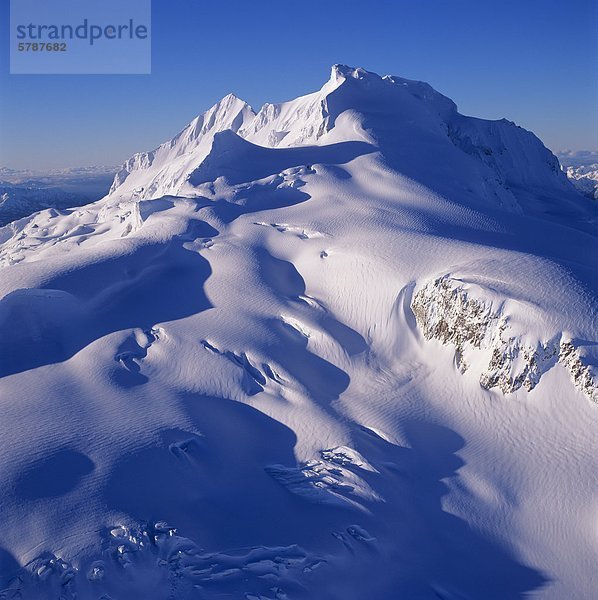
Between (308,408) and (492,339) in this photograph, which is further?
(308,408)

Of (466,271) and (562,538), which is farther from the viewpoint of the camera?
(466,271)

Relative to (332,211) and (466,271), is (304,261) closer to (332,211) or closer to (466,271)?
(332,211)

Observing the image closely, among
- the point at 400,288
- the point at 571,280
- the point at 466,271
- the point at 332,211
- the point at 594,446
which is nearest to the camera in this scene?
the point at 594,446

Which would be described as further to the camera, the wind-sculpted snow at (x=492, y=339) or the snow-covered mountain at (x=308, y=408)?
the wind-sculpted snow at (x=492, y=339)

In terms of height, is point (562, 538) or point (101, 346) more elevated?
point (101, 346)

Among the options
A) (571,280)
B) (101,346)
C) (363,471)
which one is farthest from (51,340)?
(571,280)

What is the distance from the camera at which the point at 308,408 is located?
69.2ft

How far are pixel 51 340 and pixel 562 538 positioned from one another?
20.9 m

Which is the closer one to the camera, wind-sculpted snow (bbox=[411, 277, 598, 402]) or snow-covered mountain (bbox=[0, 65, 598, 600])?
snow-covered mountain (bbox=[0, 65, 598, 600])

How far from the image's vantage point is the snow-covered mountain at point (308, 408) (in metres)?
15.0

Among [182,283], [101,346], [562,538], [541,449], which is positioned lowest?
[562,538]

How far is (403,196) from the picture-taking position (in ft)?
118

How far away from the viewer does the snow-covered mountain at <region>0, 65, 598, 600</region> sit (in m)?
15.0

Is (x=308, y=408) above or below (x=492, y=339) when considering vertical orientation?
below
